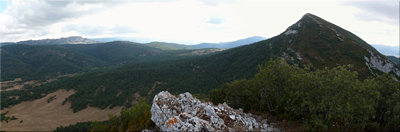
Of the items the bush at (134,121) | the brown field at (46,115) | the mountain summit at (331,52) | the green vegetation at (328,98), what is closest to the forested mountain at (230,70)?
the mountain summit at (331,52)

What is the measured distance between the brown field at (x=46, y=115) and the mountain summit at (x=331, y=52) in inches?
6417

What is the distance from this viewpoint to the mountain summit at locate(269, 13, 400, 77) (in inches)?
3765

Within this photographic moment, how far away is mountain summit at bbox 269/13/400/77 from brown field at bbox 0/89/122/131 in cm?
16300

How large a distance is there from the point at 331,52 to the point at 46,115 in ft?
744

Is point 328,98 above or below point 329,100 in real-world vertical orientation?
above

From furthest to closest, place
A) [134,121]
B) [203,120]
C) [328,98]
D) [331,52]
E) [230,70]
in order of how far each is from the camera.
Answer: [230,70]
[331,52]
[134,121]
[203,120]
[328,98]

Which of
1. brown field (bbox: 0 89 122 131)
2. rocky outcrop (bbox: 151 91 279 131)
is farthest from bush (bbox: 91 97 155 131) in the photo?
brown field (bbox: 0 89 122 131)

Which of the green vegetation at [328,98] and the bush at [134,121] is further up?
the green vegetation at [328,98]

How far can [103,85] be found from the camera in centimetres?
15162

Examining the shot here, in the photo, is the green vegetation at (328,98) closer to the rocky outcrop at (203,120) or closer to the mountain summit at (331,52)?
the rocky outcrop at (203,120)

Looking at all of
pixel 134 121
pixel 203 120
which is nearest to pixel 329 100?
pixel 203 120

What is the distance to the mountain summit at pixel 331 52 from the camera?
9563cm

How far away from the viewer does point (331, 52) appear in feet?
369

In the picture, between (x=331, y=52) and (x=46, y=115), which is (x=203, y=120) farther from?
(x=46, y=115)
